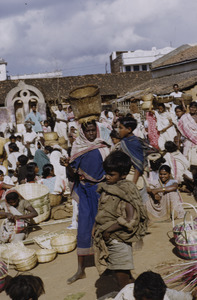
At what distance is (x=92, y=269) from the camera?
4094 mm

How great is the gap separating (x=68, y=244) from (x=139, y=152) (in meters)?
1.77

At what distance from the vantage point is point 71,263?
4387mm

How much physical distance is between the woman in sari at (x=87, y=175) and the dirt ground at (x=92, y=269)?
0.52ft

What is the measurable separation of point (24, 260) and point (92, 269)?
2.84 ft

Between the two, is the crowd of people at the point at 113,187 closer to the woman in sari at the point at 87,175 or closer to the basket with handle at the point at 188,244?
the woman in sari at the point at 87,175

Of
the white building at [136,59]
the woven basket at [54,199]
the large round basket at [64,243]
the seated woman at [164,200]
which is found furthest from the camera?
the white building at [136,59]

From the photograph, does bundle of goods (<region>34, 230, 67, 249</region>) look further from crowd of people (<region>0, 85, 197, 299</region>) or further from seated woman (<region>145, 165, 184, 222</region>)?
seated woman (<region>145, 165, 184, 222</region>)

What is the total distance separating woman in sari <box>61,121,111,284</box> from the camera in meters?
3.85

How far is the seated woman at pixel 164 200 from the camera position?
5453 mm

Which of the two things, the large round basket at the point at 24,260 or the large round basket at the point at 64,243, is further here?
the large round basket at the point at 64,243

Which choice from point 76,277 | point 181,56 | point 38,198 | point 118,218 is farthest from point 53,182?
point 181,56

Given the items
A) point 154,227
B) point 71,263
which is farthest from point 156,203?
point 71,263

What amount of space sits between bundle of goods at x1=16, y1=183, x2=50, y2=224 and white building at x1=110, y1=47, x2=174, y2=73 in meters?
37.7

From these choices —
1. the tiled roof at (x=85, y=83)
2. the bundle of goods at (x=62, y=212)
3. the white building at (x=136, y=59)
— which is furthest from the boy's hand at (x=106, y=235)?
the white building at (x=136, y=59)
